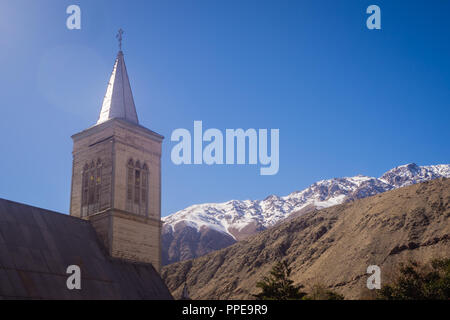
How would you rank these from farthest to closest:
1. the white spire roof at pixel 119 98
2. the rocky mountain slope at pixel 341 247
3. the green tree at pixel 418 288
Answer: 1. the rocky mountain slope at pixel 341 247
2. the green tree at pixel 418 288
3. the white spire roof at pixel 119 98

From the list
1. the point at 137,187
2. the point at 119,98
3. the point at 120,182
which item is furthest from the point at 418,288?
the point at 119,98

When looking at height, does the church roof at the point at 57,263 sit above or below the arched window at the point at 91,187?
below

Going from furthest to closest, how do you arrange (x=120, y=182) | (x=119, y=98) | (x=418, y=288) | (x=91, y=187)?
(x=418, y=288) < (x=119, y=98) < (x=91, y=187) < (x=120, y=182)

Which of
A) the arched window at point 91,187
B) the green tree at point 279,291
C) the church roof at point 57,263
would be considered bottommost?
the green tree at point 279,291

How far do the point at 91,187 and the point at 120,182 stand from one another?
1.95m

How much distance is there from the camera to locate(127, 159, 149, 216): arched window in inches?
1300

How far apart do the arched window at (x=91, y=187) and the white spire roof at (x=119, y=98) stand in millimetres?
3035

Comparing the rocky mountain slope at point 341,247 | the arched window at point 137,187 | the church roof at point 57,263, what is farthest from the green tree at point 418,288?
the arched window at point 137,187

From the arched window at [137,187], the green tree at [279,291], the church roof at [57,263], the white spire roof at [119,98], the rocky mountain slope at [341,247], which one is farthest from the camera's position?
the rocky mountain slope at [341,247]

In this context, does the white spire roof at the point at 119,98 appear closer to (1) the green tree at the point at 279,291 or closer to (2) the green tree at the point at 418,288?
(1) the green tree at the point at 279,291

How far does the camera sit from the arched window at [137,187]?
108 feet

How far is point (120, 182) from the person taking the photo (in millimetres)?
32469

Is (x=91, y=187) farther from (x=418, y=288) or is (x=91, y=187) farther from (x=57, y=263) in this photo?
(x=418, y=288)
